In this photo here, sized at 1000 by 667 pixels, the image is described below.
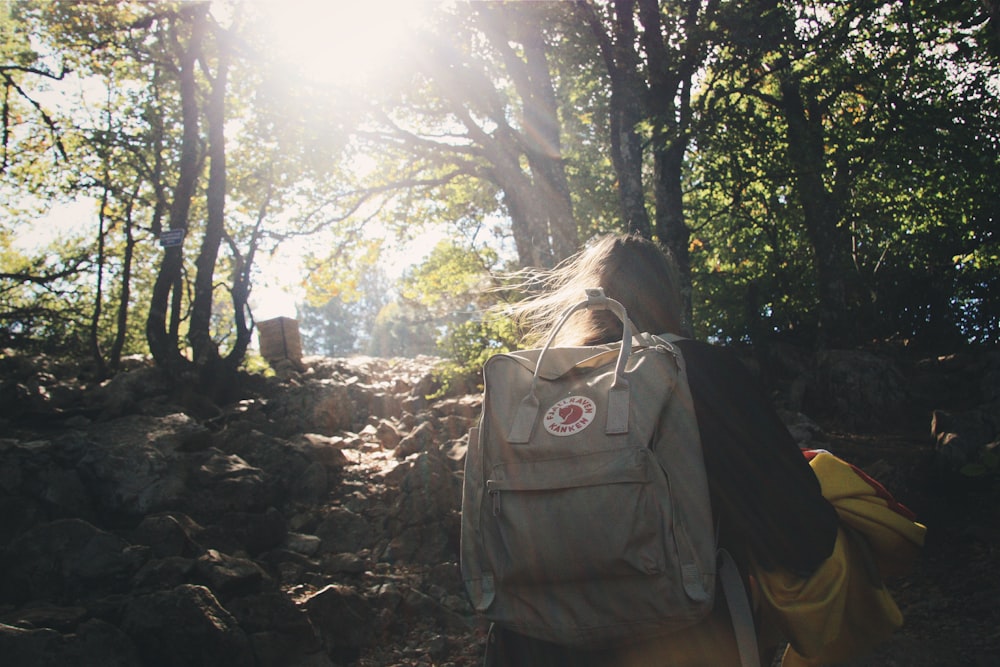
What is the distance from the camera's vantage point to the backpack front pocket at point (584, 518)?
1.70m

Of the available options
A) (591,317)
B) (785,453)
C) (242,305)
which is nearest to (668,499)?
(785,453)

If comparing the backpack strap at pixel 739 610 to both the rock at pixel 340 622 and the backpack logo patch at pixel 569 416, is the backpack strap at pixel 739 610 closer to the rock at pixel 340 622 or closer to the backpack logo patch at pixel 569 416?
the backpack logo patch at pixel 569 416

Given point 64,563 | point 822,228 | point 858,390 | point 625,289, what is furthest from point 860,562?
point 822,228

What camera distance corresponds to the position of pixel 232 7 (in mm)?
13008

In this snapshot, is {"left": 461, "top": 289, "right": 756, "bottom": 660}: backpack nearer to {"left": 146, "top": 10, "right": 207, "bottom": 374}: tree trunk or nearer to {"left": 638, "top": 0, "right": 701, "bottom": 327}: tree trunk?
{"left": 638, "top": 0, "right": 701, "bottom": 327}: tree trunk

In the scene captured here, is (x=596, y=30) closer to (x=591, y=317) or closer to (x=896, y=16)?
(x=896, y=16)

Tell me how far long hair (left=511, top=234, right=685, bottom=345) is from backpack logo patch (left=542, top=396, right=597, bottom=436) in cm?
30

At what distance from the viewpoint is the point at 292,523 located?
739cm

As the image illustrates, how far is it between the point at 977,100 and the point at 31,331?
17841 millimetres

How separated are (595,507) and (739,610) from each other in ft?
1.33

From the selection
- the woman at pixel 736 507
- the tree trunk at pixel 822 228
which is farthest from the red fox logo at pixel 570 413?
the tree trunk at pixel 822 228

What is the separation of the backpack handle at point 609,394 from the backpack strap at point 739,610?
0.42 meters

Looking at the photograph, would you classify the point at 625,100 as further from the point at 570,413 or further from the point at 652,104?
the point at 570,413

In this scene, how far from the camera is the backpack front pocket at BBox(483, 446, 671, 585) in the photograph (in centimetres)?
170
